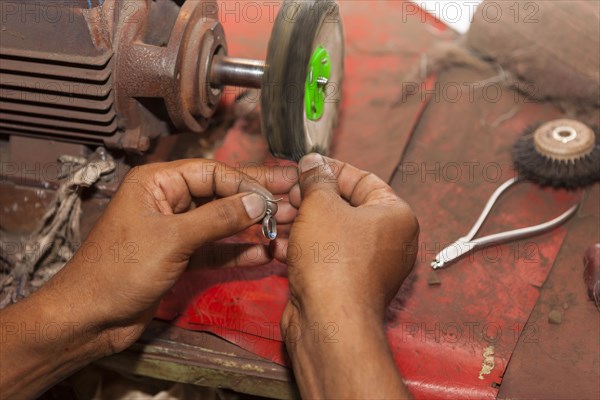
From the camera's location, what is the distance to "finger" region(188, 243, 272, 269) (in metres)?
1.22

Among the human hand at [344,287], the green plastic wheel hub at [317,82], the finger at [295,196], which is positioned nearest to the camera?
the human hand at [344,287]

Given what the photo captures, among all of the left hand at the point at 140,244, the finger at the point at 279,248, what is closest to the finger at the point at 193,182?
the left hand at the point at 140,244

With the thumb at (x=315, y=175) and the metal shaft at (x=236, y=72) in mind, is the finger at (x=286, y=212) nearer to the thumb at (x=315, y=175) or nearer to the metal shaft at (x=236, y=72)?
the thumb at (x=315, y=175)

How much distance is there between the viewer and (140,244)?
0.99 m

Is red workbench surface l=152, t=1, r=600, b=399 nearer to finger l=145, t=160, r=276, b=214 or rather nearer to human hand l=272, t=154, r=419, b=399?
human hand l=272, t=154, r=419, b=399

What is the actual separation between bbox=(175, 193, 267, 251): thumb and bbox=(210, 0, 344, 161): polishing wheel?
215 mm

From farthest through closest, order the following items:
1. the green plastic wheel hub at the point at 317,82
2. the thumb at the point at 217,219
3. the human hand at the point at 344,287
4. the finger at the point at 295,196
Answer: the green plastic wheel hub at the point at 317,82
the finger at the point at 295,196
the thumb at the point at 217,219
the human hand at the point at 344,287

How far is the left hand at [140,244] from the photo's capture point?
0.99 m

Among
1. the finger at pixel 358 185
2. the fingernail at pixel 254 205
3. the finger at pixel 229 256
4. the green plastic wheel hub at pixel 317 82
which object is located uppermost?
the green plastic wheel hub at pixel 317 82

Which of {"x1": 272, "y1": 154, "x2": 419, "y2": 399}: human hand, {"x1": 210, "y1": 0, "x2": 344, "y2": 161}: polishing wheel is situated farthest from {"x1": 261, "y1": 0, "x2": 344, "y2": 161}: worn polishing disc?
{"x1": 272, "y1": 154, "x2": 419, "y2": 399}: human hand

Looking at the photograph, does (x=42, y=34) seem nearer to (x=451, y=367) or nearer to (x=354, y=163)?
(x=354, y=163)

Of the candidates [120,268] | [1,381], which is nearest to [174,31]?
[120,268]

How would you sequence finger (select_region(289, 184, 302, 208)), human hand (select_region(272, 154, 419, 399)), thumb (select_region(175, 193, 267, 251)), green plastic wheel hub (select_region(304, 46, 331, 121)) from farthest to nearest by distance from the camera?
1. green plastic wheel hub (select_region(304, 46, 331, 121))
2. finger (select_region(289, 184, 302, 208))
3. thumb (select_region(175, 193, 267, 251))
4. human hand (select_region(272, 154, 419, 399))

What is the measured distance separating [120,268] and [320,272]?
0.32 m
